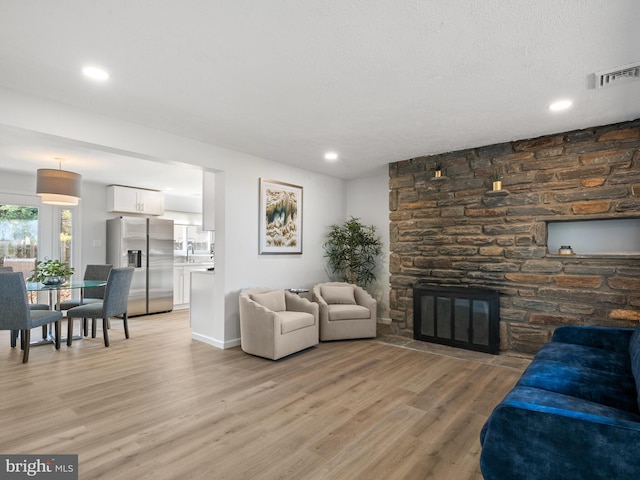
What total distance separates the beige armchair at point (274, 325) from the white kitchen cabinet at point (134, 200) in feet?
12.5

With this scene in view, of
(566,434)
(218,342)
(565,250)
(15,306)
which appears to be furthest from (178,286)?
(566,434)

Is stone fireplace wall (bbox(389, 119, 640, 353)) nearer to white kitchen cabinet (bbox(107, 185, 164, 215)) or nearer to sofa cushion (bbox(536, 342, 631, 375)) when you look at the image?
sofa cushion (bbox(536, 342, 631, 375))

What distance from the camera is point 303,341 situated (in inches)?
163

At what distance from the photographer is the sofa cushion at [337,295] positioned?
5043 millimetres

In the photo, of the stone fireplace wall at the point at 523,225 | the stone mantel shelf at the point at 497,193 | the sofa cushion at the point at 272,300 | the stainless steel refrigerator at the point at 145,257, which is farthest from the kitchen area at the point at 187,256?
the stone mantel shelf at the point at 497,193

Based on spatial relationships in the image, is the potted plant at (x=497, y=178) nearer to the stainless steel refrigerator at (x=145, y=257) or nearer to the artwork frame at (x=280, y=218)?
the artwork frame at (x=280, y=218)

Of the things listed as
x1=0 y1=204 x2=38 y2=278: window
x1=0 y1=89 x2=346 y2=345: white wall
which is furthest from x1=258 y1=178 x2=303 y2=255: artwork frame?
x1=0 y1=204 x2=38 y2=278: window

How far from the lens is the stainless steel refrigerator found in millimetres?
6355

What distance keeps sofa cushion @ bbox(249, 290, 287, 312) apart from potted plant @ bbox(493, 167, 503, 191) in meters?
2.94

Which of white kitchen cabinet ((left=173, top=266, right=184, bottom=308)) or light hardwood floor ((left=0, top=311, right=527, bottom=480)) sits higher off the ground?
white kitchen cabinet ((left=173, top=266, right=184, bottom=308))

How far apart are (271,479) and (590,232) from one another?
13.3 ft

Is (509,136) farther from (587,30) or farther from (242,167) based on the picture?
(242,167)

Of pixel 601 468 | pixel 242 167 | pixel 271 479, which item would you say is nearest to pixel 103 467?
pixel 271 479

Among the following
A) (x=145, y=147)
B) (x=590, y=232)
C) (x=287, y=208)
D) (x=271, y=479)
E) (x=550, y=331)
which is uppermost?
(x=145, y=147)
